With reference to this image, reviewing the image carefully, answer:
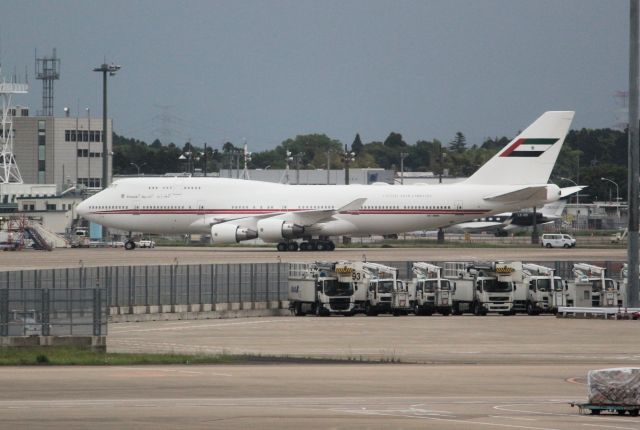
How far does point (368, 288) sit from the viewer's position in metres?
49.8

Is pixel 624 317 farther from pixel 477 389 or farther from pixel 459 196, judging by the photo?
pixel 459 196

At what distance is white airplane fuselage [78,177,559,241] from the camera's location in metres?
81.4

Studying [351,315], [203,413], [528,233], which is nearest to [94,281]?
[351,315]

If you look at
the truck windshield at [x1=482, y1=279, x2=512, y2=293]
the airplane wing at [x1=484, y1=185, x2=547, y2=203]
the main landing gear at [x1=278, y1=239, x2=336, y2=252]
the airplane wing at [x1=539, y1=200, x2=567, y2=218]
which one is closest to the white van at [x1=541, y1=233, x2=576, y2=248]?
the airplane wing at [x1=484, y1=185, x2=547, y2=203]

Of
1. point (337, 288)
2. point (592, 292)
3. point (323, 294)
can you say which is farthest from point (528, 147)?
point (323, 294)

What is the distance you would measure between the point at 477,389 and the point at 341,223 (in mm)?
56879

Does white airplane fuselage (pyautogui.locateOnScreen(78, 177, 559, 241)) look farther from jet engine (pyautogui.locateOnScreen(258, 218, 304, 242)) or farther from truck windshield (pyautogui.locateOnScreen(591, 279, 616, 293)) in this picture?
truck windshield (pyautogui.locateOnScreen(591, 279, 616, 293))

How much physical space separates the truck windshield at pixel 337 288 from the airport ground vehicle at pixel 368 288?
208 millimetres

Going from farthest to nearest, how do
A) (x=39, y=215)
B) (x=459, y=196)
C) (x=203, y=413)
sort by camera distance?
1. (x=39, y=215)
2. (x=459, y=196)
3. (x=203, y=413)

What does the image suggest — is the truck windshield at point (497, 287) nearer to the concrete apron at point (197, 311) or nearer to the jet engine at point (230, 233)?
the concrete apron at point (197, 311)

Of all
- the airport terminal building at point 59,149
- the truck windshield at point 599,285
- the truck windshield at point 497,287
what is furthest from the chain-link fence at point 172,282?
the airport terminal building at point 59,149

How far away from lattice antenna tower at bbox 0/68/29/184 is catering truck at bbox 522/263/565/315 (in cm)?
9445

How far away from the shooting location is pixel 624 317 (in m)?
45.2

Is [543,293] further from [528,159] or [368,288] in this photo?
[528,159]
